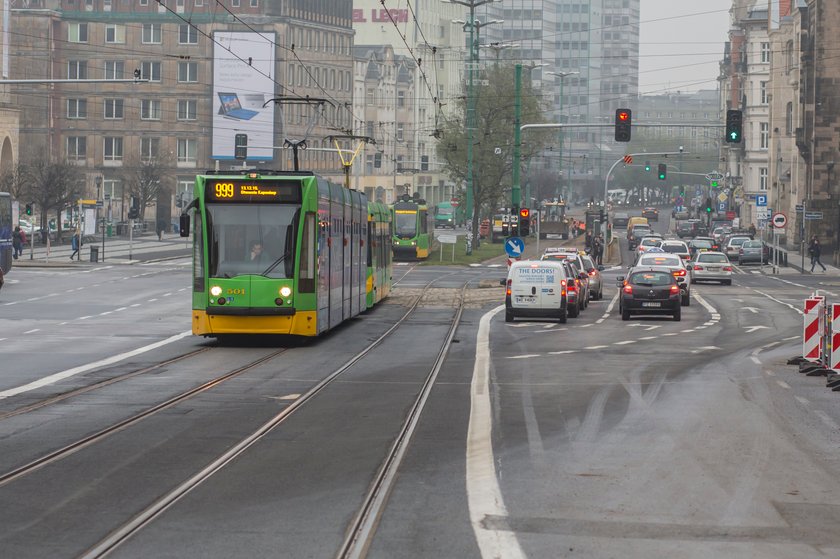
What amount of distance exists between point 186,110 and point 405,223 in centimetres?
5284

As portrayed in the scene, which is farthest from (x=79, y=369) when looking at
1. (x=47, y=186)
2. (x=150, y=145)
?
(x=150, y=145)

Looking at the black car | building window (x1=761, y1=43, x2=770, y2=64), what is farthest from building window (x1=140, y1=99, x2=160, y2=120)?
the black car

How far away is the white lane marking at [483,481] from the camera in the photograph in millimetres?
9750

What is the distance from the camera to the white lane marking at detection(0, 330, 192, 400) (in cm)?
1953

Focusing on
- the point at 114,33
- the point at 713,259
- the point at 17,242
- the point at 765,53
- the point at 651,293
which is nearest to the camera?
the point at 651,293

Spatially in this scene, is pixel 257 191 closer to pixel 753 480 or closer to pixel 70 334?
pixel 70 334

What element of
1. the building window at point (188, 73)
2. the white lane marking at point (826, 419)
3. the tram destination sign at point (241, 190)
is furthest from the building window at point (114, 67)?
the white lane marking at point (826, 419)

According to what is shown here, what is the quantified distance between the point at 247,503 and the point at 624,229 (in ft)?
449

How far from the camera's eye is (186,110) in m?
125

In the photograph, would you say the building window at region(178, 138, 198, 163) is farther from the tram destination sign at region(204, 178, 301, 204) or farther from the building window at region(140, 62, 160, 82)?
the tram destination sign at region(204, 178, 301, 204)

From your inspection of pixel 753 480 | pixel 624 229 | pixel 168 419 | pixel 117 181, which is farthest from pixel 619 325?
pixel 624 229

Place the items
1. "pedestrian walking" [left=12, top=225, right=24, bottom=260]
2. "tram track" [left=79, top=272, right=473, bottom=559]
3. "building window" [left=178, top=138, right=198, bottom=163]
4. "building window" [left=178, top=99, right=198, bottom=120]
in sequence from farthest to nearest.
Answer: "building window" [left=178, top=138, right=198, bottom=163]
"building window" [left=178, top=99, right=198, bottom=120]
"pedestrian walking" [left=12, top=225, right=24, bottom=260]
"tram track" [left=79, top=272, right=473, bottom=559]

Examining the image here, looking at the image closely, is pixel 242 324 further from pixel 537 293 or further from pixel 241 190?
pixel 537 293

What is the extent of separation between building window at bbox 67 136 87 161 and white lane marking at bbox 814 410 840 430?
113 metres
